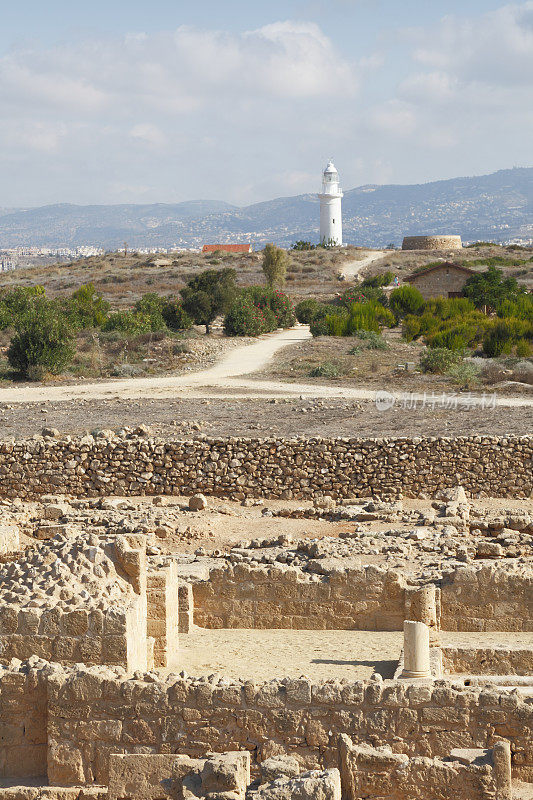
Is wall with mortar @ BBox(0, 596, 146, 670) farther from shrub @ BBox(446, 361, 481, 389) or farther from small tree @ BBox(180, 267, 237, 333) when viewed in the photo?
small tree @ BBox(180, 267, 237, 333)

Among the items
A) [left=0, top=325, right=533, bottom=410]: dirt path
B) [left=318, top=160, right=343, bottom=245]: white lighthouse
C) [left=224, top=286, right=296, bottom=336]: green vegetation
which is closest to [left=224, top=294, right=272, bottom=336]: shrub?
[left=224, top=286, right=296, bottom=336]: green vegetation

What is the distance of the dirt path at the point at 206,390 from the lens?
27391mm

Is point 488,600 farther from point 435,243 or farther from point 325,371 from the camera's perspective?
point 435,243

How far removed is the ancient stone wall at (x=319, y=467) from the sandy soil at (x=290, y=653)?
732cm

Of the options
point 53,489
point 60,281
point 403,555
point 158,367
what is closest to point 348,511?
point 403,555

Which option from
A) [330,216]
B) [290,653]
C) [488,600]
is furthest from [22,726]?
[330,216]

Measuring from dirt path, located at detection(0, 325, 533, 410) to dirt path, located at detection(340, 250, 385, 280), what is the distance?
4531 centimetres

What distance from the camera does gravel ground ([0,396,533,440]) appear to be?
66.9 ft

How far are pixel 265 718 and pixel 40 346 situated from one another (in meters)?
28.3

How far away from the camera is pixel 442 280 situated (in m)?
60.8

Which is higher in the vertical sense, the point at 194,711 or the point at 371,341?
the point at 371,341

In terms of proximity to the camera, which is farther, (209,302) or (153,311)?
(209,302)

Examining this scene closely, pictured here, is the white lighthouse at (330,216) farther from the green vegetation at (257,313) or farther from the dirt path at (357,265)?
the green vegetation at (257,313)

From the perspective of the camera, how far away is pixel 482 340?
39.3 meters
